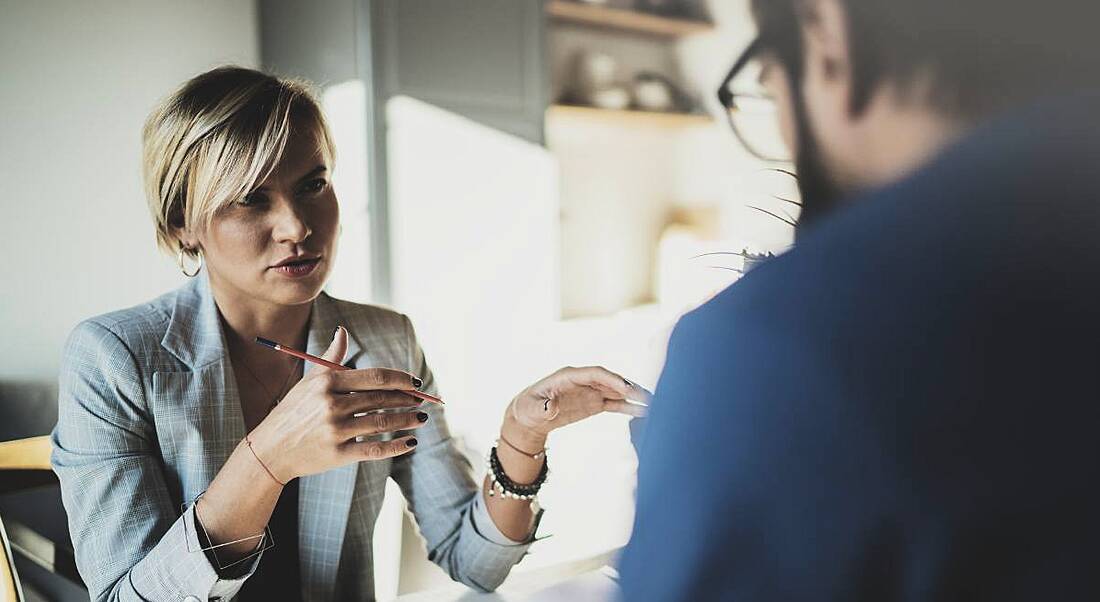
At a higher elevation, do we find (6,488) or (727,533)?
(727,533)

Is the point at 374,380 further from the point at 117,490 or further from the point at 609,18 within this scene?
the point at 609,18

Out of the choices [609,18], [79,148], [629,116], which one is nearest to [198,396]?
[79,148]

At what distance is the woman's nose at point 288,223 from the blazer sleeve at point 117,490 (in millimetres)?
180

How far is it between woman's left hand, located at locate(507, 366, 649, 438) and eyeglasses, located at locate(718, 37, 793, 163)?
41 centimetres

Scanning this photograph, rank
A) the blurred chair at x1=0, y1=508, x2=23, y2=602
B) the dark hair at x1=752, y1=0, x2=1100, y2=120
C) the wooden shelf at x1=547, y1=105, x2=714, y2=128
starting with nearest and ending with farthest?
the dark hair at x1=752, y1=0, x2=1100, y2=120
the blurred chair at x1=0, y1=508, x2=23, y2=602
the wooden shelf at x1=547, y1=105, x2=714, y2=128

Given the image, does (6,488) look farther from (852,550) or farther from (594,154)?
(594,154)

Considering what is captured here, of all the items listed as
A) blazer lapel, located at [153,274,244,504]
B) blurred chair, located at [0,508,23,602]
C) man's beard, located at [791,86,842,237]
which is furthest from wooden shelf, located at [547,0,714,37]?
man's beard, located at [791,86,842,237]

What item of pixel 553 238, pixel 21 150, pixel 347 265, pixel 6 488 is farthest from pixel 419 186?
pixel 6 488

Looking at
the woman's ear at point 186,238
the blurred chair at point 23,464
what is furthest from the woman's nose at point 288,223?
the blurred chair at point 23,464

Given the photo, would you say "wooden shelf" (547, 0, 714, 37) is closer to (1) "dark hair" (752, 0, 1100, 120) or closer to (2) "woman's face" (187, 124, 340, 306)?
(2) "woman's face" (187, 124, 340, 306)

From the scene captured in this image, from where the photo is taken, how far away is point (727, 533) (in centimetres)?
20

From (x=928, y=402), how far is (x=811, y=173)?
0.23 feet

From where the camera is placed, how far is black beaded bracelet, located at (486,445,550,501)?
0.79 metres

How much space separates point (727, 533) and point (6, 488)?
1.29m
